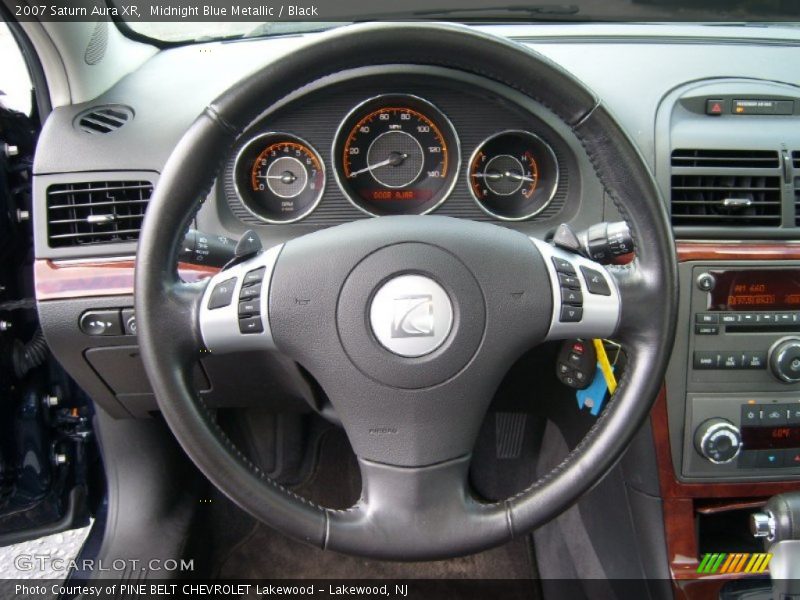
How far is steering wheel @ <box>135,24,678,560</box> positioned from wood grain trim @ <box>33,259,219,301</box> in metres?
0.43

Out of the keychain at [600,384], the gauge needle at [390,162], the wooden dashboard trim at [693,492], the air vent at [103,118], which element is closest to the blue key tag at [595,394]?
the keychain at [600,384]

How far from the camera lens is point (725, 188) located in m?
1.47

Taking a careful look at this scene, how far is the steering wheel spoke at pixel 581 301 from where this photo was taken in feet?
3.43

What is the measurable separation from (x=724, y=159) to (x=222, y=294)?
1.07 meters

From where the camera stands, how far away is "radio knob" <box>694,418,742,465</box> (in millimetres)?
1438

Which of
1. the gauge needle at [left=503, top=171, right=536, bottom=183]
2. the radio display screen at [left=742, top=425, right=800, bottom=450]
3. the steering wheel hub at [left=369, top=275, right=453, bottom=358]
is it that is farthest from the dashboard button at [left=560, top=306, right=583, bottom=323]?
the radio display screen at [left=742, top=425, right=800, bottom=450]

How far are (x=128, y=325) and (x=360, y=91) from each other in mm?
686

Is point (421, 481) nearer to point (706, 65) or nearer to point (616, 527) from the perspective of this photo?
point (616, 527)

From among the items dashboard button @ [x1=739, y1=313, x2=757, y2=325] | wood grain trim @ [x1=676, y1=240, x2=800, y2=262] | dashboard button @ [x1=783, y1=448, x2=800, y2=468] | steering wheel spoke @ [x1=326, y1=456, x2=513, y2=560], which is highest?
wood grain trim @ [x1=676, y1=240, x2=800, y2=262]

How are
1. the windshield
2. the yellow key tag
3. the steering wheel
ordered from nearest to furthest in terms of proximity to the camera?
the steering wheel, the yellow key tag, the windshield

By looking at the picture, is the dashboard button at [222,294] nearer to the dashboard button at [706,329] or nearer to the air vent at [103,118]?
the air vent at [103,118]

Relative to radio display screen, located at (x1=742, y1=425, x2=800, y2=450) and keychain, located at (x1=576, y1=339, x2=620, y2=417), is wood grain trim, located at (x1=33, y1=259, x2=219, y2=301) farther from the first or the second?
radio display screen, located at (x1=742, y1=425, x2=800, y2=450)

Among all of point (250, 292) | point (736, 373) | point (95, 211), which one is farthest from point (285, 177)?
Result: point (736, 373)

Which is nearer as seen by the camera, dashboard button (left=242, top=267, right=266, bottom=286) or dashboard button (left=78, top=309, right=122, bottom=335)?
dashboard button (left=242, top=267, right=266, bottom=286)
